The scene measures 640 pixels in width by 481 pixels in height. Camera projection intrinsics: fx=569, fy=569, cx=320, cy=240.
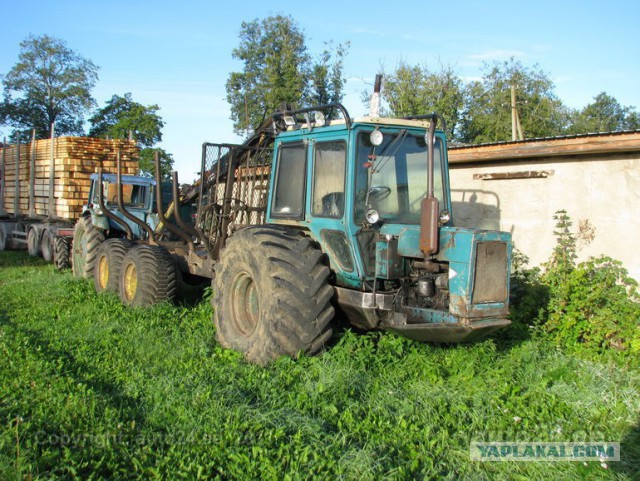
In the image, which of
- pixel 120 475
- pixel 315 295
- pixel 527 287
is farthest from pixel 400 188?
pixel 120 475

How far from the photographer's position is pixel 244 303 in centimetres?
618

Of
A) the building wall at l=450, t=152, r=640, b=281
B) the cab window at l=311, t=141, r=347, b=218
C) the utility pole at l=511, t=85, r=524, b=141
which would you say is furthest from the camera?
the utility pole at l=511, t=85, r=524, b=141

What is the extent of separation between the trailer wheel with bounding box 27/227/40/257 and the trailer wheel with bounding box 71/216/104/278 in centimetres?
373

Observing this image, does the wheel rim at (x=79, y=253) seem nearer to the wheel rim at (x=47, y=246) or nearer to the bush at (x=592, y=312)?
the wheel rim at (x=47, y=246)

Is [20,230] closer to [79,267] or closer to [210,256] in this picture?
[79,267]

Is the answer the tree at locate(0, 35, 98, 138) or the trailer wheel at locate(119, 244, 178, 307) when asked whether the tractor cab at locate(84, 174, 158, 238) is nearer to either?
the trailer wheel at locate(119, 244, 178, 307)

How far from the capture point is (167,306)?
7906 mm

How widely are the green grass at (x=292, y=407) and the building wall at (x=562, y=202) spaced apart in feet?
8.49

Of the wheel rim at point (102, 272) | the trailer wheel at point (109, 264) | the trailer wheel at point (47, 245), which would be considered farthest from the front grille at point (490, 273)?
the trailer wheel at point (47, 245)

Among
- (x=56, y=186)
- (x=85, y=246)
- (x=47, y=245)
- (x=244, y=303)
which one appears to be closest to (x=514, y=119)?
(x=56, y=186)

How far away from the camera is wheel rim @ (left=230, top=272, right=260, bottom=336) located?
6070 millimetres

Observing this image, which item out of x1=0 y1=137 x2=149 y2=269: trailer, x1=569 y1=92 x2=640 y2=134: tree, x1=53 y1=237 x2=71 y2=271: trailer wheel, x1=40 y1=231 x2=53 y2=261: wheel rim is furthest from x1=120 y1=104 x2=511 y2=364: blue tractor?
x1=569 y1=92 x2=640 y2=134: tree

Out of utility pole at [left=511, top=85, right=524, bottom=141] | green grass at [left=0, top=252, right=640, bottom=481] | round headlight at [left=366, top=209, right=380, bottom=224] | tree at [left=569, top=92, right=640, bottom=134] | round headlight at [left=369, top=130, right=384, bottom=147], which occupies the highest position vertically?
tree at [left=569, top=92, right=640, bottom=134]

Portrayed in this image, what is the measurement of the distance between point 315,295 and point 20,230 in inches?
538
